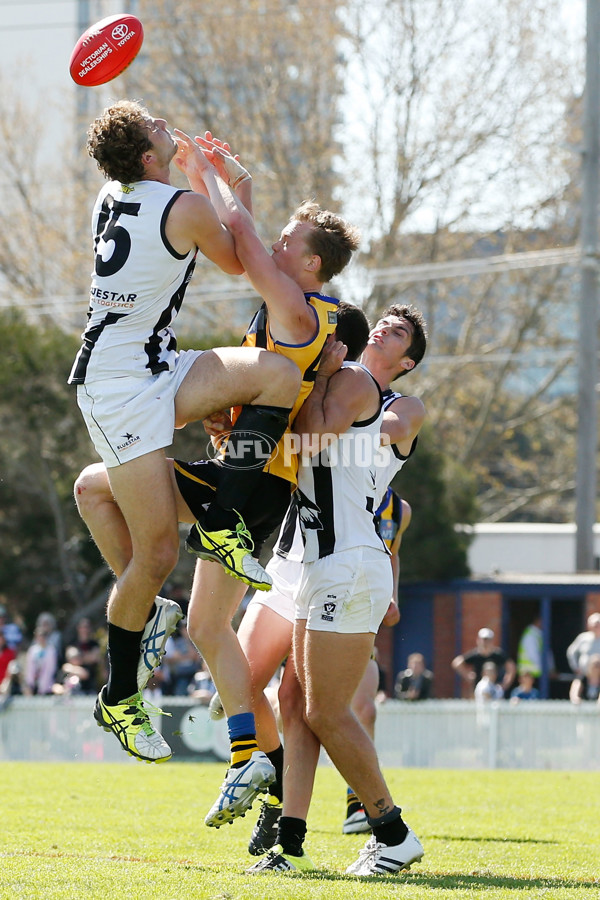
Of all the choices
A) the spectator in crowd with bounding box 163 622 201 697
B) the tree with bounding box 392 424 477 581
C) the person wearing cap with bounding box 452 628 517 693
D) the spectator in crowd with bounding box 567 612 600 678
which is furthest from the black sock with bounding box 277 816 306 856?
the tree with bounding box 392 424 477 581

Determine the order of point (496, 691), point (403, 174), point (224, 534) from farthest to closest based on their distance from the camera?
1. point (403, 174)
2. point (496, 691)
3. point (224, 534)

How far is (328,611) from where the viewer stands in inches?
236

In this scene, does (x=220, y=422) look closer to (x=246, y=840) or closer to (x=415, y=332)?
(x=415, y=332)

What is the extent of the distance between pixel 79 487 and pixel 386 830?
2278 mm

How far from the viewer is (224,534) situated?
575 cm

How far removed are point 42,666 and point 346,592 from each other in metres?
13.7

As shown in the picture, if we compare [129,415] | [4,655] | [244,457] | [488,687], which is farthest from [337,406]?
[4,655]

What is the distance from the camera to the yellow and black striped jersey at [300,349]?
5.98 meters

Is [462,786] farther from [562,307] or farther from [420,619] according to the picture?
[562,307]

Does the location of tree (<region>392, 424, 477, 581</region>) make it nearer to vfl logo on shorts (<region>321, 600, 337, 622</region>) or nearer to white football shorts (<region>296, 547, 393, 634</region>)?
white football shorts (<region>296, 547, 393, 634</region>)

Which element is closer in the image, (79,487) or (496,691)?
(79,487)

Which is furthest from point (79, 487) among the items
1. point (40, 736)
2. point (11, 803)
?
point (40, 736)

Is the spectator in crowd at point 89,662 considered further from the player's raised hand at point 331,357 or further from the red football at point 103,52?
the red football at point 103,52

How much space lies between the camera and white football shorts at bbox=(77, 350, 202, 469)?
18.8ft
